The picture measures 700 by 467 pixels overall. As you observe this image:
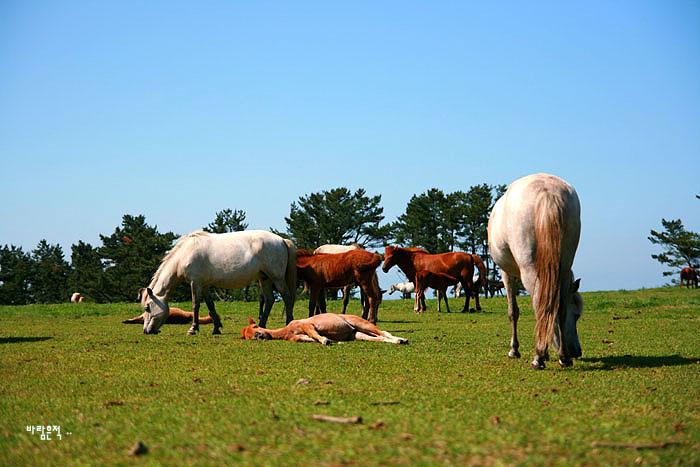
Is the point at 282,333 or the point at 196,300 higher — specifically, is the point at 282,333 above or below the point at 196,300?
below

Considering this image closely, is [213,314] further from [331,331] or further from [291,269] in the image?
[331,331]

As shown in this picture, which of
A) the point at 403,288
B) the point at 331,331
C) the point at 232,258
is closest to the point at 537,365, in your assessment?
the point at 331,331

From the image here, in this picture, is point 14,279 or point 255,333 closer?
point 255,333

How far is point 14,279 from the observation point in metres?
85.9

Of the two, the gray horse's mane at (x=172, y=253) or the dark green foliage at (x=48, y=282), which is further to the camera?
the dark green foliage at (x=48, y=282)

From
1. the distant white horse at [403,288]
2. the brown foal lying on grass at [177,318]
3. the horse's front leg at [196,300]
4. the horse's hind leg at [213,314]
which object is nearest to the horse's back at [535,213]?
the horse's hind leg at [213,314]

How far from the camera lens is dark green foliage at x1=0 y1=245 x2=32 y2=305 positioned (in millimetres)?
83312

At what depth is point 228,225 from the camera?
247 ft

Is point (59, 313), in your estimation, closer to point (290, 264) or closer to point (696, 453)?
point (290, 264)

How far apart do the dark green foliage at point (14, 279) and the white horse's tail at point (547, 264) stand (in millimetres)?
91028

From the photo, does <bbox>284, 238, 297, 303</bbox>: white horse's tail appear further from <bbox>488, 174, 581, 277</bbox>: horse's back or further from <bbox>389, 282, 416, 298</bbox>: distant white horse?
<bbox>389, 282, 416, 298</bbox>: distant white horse

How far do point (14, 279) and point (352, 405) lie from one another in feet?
313

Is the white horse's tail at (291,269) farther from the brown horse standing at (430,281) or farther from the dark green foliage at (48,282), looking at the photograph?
the dark green foliage at (48,282)

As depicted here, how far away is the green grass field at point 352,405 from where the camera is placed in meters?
3.15
